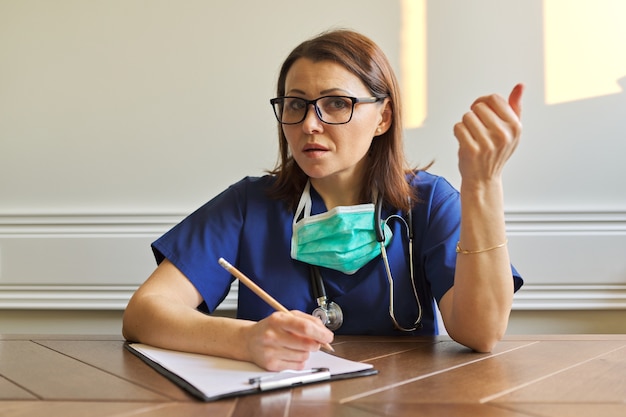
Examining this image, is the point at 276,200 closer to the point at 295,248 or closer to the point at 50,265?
the point at 295,248

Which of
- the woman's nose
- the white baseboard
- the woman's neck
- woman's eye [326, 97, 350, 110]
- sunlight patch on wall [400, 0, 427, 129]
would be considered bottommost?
the white baseboard

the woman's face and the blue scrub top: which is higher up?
the woman's face

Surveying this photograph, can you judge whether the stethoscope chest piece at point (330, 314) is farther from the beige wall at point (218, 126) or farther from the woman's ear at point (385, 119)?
the beige wall at point (218, 126)

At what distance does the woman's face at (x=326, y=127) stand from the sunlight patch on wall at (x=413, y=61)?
65 cm

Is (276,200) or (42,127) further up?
(42,127)

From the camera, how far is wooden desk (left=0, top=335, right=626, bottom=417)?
874mm

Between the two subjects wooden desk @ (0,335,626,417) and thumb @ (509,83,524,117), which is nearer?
wooden desk @ (0,335,626,417)

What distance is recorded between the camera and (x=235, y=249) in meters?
1.69

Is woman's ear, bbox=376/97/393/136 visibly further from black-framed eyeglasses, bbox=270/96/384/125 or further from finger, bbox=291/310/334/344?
finger, bbox=291/310/334/344

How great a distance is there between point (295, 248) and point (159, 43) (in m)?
1.11

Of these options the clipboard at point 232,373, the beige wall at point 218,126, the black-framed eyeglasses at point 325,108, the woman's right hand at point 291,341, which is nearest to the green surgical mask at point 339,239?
the black-framed eyeglasses at point 325,108

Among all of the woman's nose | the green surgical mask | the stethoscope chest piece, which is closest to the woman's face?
the woman's nose

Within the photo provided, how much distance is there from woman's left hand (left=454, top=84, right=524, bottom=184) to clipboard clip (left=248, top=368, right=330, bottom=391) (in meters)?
0.47

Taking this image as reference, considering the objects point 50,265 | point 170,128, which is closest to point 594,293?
point 170,128
